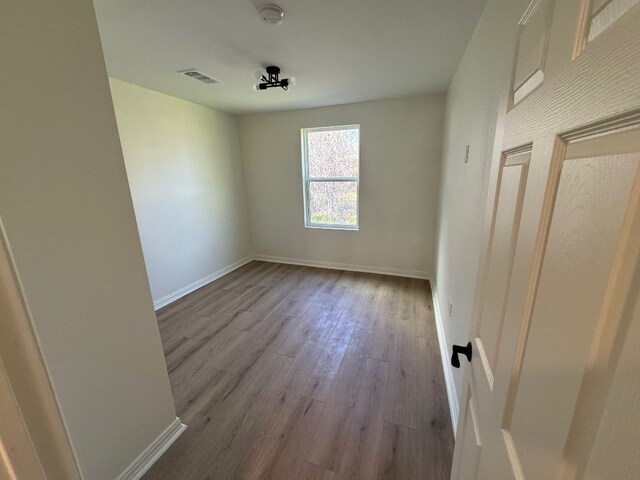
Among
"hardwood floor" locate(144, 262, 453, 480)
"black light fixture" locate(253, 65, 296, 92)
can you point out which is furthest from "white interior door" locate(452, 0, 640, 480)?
"black light fixture" locate(253, 65, 296, 92)

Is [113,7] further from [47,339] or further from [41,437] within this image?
[41,437]

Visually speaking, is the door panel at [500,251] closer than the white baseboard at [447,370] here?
Yes

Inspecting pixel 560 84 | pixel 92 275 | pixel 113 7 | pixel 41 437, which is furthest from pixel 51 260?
pixel 560 84

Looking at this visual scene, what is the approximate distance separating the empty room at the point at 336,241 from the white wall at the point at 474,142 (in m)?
0.02

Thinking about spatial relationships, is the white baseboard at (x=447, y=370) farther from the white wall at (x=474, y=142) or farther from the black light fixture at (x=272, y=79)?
the black light fixture at (x=272, y=79)

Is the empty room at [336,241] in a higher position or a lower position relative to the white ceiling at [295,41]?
lower

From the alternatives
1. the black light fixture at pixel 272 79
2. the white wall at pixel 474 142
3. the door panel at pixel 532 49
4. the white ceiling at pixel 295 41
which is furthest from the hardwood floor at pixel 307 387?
the white ceiling at pixel 295 41

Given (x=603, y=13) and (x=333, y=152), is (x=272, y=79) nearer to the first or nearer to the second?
(x=333, y=152)

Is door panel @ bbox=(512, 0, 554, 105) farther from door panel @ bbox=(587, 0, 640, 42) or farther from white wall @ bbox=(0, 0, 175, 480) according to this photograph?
white wall @ bbox=(0, 0, 175, 480)

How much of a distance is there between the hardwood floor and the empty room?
0.02 meters

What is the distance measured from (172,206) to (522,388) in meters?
→ 3.49

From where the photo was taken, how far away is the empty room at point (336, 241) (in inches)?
13.6

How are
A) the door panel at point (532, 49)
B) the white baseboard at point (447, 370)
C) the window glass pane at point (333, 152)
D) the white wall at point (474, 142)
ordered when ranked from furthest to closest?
the window glass pane at point (333, 152) → the white baseboard at point (447, 370) → the white wall at point (474, 142) → the door panel at point (532, 49)

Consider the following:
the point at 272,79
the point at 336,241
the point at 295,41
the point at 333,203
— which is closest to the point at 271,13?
the point at 295,41
